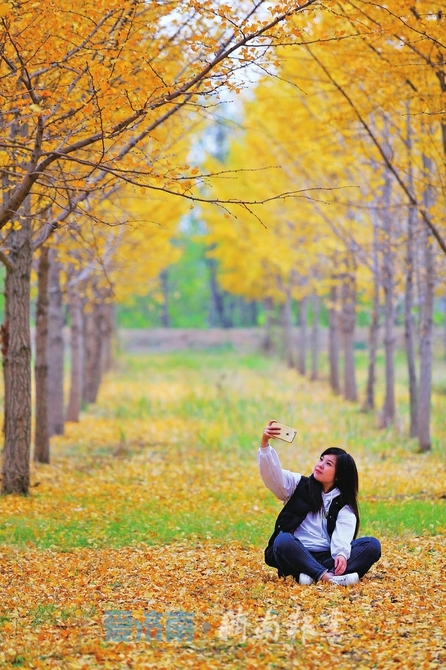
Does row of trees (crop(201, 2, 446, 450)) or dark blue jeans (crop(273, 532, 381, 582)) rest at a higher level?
row of trees (crop(201, 2, 446, 450))

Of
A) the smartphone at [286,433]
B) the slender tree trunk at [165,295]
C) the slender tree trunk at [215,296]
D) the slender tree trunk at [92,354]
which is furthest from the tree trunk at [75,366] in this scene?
the slender tree trunk at [165,295]

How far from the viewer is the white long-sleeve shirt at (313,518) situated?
5691 millimetres

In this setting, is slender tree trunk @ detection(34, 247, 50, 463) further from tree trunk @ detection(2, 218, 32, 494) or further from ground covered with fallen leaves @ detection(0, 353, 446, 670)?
tree trunk @ detection(2, 218, 32, 494)

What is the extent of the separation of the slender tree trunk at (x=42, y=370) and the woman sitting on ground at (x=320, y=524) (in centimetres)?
561

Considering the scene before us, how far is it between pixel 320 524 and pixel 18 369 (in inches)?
161

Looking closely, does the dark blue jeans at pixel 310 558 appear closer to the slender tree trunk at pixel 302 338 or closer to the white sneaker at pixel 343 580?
the white sneaker at pixel 343 580

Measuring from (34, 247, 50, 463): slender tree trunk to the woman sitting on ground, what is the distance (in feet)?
18.4

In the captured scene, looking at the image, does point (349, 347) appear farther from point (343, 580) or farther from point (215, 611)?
point (215, 611)

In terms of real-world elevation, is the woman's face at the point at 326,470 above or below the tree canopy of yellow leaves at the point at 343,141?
below

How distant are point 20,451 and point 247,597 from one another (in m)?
4.10

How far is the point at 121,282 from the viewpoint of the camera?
2188 cm

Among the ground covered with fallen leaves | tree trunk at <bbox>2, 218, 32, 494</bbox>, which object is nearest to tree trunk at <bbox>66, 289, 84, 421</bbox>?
the ground covered with fallen leaves

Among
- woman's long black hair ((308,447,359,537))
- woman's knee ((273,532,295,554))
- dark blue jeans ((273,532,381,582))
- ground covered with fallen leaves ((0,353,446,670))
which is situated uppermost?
woman's long black hair ((308,447,359,537))

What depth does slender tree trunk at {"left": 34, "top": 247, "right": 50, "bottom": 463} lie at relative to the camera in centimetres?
1084
